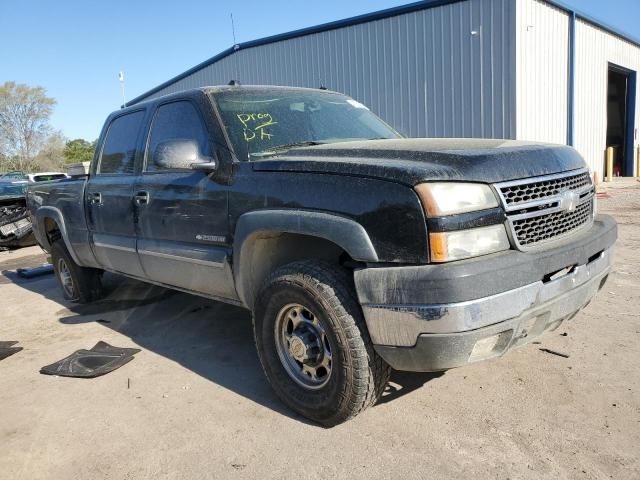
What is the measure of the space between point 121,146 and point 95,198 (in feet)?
1.76

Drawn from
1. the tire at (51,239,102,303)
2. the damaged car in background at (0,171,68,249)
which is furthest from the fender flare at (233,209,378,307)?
the damaged car in background at (0,171,68,249)

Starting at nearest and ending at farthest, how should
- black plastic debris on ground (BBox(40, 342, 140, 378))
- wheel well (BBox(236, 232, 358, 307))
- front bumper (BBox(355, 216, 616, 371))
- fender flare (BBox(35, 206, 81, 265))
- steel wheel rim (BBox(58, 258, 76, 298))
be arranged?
front bumper (BBox(355, 216, 616, 371)) → wheel well (BBox(236, 232, 358, 307)) → black plastic debris on ground (BBox(40, 342, 140, 378)) → fender flare (BBox(35, 206, 81, 265)) → steel wheel rim (BBox(58, 258, 76, 298))

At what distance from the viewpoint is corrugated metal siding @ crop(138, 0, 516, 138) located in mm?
12086

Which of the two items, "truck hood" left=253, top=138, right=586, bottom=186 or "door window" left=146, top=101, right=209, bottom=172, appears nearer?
"truck hood" left=253, top=138, right=586, bottom=186

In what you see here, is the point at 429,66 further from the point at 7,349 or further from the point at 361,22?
the point at 7,349

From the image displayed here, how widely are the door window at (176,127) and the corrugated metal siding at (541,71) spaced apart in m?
10.0

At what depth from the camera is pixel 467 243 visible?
93.2 inches

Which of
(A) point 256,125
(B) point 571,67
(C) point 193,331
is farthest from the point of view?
(B) point 571,67

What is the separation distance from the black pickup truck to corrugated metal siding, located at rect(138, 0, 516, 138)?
9364 mm

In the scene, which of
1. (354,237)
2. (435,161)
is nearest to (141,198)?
(354,237)

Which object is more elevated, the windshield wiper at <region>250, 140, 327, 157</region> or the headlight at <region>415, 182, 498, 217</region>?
the windshield wiper at <region>250, 140, 327, 157</region>

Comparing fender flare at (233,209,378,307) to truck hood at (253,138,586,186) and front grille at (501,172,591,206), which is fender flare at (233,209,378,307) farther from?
front grille at (501,172,591,206)

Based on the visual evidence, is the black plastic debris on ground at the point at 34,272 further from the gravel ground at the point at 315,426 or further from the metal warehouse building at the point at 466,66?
the metal warehouse building at the point at 466,66

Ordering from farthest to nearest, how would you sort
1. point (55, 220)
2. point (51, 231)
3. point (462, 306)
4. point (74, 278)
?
point (51, 231), point (74, 278), point (55, 220), point (462, 306)
